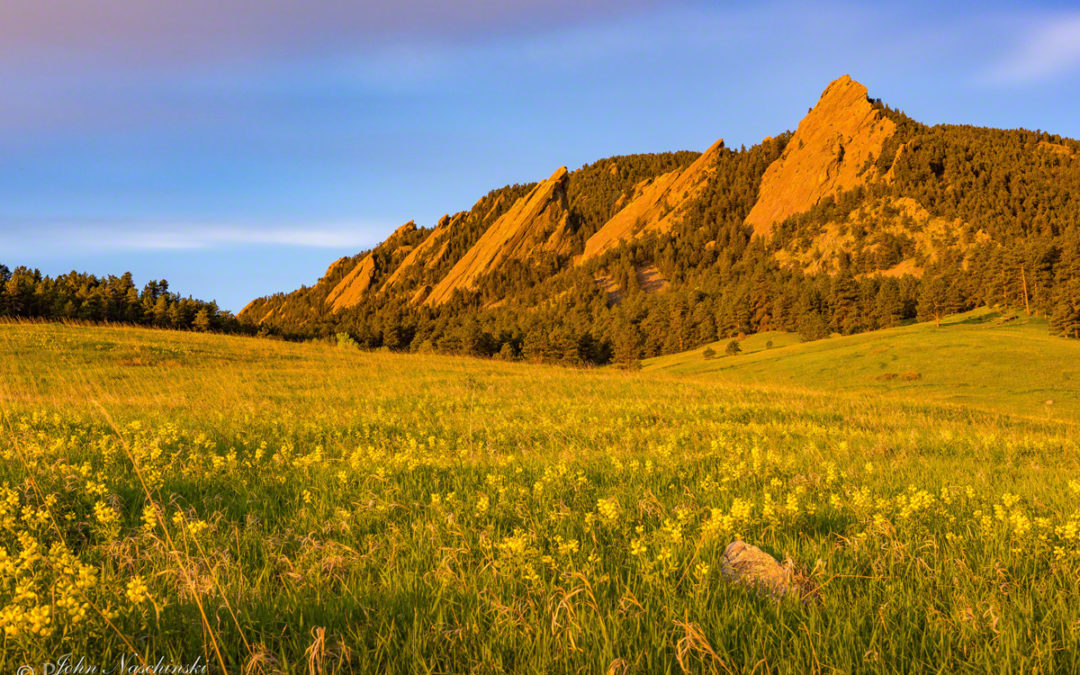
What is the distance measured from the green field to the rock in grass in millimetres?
107

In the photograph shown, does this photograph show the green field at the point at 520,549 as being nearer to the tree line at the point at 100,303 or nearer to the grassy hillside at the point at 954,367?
the grassy hillside at the point at 954,367

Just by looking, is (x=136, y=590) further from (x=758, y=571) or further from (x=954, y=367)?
(x=954, y=367)

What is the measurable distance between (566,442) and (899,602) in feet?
22.8

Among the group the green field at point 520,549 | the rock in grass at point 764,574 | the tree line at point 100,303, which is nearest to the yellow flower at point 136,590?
the green field at point 520,549

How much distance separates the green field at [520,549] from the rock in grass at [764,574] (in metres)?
0.11

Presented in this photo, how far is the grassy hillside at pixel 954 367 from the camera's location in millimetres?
45531

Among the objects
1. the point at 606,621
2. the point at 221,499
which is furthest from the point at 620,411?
the point at 606,621

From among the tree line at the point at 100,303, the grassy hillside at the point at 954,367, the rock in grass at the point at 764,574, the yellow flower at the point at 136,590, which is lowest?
the grassy hillside at the point at 954,367

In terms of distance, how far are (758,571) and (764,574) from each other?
0.13 ft

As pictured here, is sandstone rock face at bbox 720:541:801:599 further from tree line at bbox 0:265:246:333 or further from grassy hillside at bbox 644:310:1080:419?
tree line at bbox 0:265:246:333

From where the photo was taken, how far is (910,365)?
6294cm

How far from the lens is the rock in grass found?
3307 millimetres

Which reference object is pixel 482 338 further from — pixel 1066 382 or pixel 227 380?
pixel 227 380

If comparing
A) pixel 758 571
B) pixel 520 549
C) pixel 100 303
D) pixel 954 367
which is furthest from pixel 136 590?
pixel 954 367
